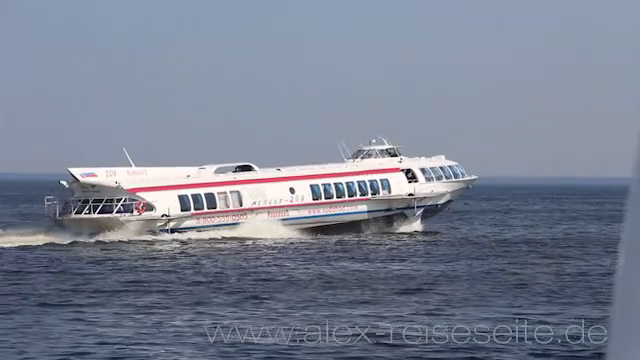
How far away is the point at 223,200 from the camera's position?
45.9 meters

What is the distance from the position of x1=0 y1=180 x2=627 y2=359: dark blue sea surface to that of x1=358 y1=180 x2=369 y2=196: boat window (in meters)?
2.37

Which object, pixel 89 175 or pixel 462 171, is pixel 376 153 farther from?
pixel 89 175

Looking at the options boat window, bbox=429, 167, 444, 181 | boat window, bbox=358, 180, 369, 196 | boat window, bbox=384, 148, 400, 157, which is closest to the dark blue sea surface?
boat window, bbox=358, 180, 369, 196

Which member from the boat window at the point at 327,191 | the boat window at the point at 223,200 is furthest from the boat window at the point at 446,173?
the boat window at the point at 223,200

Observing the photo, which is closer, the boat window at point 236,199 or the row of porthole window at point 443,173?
the boat window at point 236,199

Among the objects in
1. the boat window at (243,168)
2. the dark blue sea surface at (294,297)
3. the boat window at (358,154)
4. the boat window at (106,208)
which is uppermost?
the boat window at (358,154)

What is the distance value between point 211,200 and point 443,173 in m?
14.5

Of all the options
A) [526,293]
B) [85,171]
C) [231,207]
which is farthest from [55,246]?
[526,293]

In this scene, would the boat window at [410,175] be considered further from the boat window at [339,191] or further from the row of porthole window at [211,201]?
the row of porthole window at [211,201]

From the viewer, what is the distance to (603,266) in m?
39.3

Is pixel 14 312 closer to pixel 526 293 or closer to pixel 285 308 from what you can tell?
pixel 285 308

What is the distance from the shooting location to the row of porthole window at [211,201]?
44812mm

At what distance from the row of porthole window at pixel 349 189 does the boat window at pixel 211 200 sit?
5.40 meters

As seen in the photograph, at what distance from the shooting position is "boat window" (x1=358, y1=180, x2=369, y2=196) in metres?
49.3
